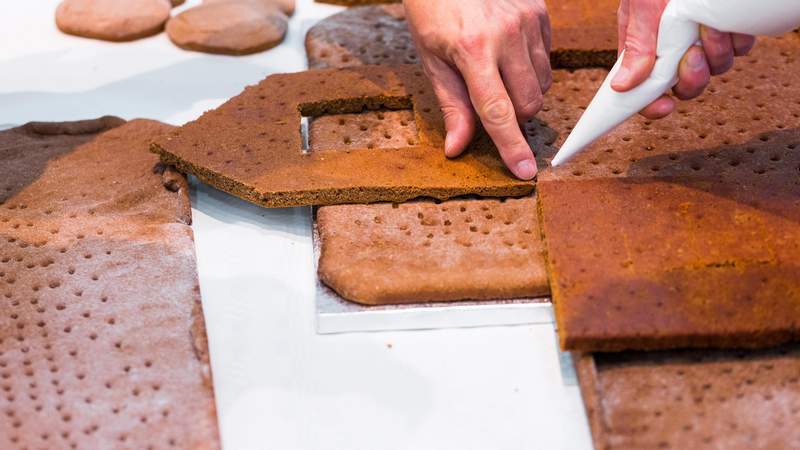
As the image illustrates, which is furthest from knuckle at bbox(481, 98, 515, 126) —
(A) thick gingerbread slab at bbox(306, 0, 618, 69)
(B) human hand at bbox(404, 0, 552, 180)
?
(A) thick gingerbread slab at bbox(306, 0, 618, 69)

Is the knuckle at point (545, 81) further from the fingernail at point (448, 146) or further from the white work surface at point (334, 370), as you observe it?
the white work surface at point (334, 370)

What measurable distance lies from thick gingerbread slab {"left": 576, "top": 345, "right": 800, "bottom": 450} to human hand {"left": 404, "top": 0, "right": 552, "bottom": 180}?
19.8 inches

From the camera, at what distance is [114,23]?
257 cm

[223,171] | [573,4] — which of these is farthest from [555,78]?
[223,171]

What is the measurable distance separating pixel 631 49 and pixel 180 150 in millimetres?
963

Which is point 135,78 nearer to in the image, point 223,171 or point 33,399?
point 223,171

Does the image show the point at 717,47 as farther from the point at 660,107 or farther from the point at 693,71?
the point at 660,107

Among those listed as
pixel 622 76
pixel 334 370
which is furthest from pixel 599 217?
pixel 334 370

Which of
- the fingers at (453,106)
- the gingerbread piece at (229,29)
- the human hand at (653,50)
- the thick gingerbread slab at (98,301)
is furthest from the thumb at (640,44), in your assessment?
the gingerbread piece at (229,29)

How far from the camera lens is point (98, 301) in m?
1.66

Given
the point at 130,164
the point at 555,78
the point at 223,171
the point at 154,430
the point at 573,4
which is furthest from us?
the point at 573,4

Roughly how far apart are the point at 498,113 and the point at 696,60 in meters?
0.39

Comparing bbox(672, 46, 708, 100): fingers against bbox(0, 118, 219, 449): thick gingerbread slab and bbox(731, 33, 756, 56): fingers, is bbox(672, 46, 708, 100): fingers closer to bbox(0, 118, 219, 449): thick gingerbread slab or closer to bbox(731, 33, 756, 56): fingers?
bbox(731, 33, 756, 56): fingers

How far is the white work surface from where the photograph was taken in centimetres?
147
